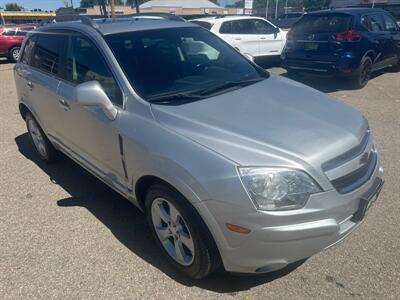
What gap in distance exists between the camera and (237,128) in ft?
7.39

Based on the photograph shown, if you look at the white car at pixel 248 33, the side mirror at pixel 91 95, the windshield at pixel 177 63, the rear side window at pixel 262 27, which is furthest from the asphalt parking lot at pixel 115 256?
the rear side window at pixel 262 27

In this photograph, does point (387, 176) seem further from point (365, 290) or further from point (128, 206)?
point (128, 206)

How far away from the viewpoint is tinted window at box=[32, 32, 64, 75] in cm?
364

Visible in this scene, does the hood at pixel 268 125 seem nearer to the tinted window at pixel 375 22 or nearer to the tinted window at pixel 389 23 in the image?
the tinted window at pixel 375 22

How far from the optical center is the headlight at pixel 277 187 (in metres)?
1.96

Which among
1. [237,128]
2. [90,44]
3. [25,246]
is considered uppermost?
[90,44]

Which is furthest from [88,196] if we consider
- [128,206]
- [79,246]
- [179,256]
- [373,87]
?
[373,87]

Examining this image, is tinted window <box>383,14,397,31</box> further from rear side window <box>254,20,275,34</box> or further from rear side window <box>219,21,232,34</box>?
rear side window <box>219,21,232,34</box>

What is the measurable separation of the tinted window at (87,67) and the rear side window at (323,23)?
6104mm

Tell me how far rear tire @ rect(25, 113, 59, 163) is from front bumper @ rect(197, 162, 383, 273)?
3037mm

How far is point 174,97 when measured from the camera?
267 centimetres

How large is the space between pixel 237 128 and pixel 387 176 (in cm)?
248

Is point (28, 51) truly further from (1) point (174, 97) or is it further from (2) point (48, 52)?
(1) point (174, 97)

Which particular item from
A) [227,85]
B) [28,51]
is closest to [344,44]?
[227,85]
